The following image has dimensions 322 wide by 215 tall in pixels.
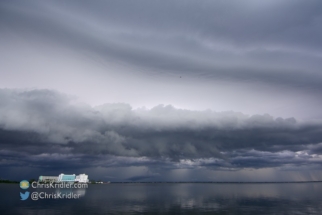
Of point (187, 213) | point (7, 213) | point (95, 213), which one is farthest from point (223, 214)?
point (7, 213)

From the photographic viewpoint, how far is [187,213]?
3445 inches

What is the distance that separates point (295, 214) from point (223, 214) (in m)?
25.3

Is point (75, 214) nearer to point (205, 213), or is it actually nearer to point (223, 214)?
point (205, 213)

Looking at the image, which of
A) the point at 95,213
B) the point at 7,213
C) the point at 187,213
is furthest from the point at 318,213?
the point at 7,213

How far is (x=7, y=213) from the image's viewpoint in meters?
84.2

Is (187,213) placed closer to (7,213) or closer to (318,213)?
(318,213)

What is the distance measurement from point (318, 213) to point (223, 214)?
34.5 meters

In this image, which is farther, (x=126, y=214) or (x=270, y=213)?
(x=270, y=213)

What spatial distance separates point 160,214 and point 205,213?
1589 cm

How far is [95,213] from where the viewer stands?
282 ft

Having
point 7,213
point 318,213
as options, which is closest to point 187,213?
point 318,213

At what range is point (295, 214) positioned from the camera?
287 feet

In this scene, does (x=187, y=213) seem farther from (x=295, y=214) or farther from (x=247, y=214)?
(x=295, y=214)

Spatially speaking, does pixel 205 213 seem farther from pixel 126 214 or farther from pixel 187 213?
pixel 126 214
